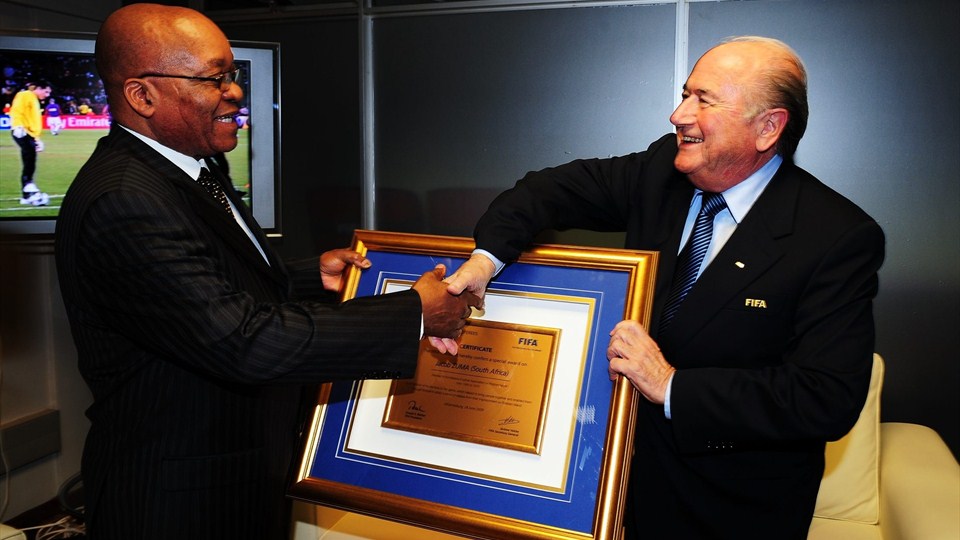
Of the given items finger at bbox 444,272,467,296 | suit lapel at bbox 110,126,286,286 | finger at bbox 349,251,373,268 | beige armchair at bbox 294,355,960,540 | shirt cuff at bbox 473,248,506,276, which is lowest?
beige armchair at bbox 294,355,960,540

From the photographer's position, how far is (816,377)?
5.02ft

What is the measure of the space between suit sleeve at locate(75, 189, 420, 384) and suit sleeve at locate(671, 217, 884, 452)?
2.17ft

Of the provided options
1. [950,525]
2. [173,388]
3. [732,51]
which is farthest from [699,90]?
[950,525]

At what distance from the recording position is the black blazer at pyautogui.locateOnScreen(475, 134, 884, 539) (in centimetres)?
154

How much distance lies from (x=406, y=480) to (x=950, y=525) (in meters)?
1.77

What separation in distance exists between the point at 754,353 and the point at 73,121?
10.0 ft

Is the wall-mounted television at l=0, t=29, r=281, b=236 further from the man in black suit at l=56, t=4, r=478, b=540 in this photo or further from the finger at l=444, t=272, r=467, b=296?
the finger at l=444, t=272, r=467, b=296

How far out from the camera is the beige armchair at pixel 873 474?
2768mm

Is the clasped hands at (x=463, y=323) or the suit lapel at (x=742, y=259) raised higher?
the suit lapel at (x=742, y=259)

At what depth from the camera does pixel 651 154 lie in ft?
6.64

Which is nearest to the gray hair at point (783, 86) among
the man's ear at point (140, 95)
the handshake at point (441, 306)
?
the handshake at point (441, 306)

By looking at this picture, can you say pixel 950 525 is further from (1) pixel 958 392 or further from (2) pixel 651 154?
(2) pixel 651 154

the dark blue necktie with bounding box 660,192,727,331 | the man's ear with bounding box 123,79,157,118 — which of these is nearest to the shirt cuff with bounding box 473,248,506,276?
the dark blue necktie with bounding box 660,192,727,331

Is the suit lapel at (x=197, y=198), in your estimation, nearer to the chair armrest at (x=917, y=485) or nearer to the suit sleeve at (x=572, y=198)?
the suit sleeve at (x=572, y=198)
